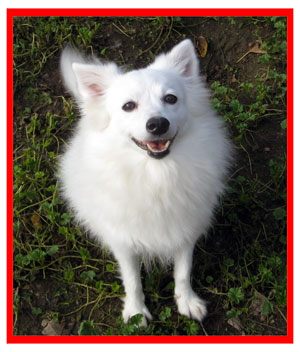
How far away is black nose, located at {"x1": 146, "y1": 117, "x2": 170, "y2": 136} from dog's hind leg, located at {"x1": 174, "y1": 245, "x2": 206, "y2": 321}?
1065 millimetres

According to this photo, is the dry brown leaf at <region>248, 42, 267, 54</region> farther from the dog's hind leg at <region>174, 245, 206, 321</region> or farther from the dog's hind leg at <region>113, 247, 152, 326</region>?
the dog's hind leg at <region>113, 247, 152, 326</region>

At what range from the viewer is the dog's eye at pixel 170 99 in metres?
2.12

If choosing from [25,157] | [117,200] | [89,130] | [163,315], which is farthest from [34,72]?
[163,315]

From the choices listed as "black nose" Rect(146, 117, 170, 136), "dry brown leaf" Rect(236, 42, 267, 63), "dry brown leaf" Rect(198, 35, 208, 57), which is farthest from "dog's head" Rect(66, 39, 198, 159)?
"dry brown leaf" Rect(236, 42, 267, 63)

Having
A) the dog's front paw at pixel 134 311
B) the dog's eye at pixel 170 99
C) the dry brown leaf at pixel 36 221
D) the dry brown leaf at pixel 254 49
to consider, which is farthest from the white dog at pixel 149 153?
the dry brown leaf at pixel 254 49

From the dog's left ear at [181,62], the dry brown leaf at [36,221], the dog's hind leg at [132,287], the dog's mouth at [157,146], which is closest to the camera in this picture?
the dog's mouth at [157,146]

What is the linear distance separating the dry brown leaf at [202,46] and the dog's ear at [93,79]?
186 centimetres

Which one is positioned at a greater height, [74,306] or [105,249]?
[105,249]

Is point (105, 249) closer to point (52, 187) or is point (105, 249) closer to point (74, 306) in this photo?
point (74, 306)

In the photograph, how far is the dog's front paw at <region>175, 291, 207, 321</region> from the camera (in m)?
2.68

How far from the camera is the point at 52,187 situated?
3.23 metres

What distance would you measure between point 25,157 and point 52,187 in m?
0.54

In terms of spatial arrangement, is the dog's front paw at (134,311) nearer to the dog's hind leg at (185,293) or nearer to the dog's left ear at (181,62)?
the dog's hind leg at (185,293)

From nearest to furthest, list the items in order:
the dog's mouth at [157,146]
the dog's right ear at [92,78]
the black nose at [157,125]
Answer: the black nose at [157,125]
the dog's mouth at [157,146]
the dog's right ear at [92,78]
